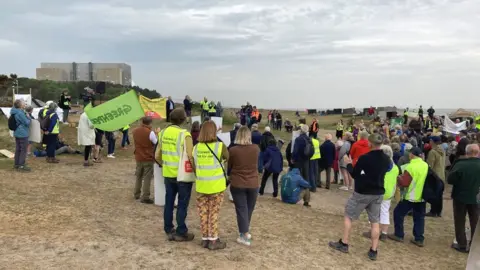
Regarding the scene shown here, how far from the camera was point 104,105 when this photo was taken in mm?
10742

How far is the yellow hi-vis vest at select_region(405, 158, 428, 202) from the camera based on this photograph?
275 inches

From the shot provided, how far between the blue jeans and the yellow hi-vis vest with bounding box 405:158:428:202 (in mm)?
3861

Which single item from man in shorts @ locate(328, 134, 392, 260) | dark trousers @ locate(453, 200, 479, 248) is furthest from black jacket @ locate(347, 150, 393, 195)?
dark trousers @ locate(453, 200, 479, 248)

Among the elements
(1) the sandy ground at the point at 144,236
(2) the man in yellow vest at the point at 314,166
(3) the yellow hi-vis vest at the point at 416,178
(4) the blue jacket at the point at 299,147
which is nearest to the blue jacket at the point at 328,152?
(2) the man in yellow vest at the point at 314,166

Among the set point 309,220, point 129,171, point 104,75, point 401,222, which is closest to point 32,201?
point 129,171

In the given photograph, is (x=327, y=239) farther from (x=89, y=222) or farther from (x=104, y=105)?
(x=104, y=105)

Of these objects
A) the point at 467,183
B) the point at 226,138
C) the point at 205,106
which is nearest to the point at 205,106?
the point at 205,106

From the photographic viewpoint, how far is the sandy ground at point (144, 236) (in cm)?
533

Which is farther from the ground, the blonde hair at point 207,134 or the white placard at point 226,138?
the blonde hair at point 207,134

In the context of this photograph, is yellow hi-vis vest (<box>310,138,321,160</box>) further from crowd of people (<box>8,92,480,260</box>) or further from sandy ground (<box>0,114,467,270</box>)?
sandy ground (<box>0,114,467,270</box>)

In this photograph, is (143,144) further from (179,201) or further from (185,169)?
(185,169)

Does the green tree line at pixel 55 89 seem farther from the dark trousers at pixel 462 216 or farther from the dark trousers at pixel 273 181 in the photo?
the dark trousers at pixel 462 216

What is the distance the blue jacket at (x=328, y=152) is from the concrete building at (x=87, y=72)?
33.2 m

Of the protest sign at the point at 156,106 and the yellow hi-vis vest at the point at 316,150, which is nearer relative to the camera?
the yellow hi-vis vest at the point at 316,150
